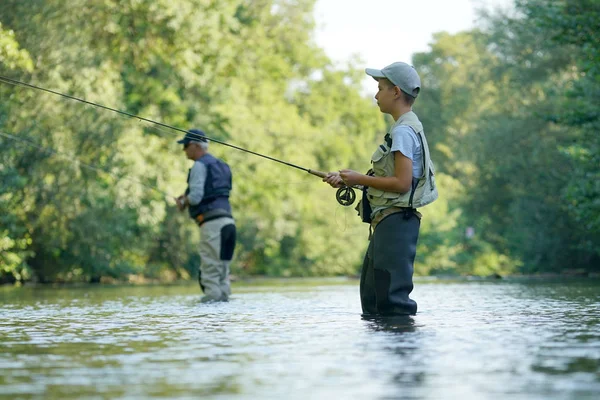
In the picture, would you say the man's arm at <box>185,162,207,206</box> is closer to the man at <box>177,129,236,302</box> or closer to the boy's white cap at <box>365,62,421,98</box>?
the man at <box>177,129,236,302</box>

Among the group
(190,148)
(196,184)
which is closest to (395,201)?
(196,184)

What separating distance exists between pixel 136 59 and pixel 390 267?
22.6 m

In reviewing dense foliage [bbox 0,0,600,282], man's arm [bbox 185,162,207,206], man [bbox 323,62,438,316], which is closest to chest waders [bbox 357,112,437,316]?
man [bbox 323,62,438,316]

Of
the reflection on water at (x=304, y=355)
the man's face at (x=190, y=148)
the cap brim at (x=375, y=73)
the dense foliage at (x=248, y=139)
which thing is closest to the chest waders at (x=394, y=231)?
the reflection on water at (x=304, y=355)

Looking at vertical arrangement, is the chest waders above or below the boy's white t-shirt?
below

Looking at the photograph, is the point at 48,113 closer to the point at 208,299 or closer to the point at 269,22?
the point at 208,299

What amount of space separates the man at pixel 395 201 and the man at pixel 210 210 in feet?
17.1

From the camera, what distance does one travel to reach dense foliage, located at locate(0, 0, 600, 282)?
2666 cm

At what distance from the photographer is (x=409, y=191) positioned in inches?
390

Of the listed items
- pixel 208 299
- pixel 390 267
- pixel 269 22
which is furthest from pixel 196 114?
pixel 390 267

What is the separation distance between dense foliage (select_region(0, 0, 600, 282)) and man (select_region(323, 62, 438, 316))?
931 cm

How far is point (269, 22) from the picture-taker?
51.5 m

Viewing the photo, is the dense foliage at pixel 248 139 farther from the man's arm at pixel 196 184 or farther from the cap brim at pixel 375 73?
the cap brim at pixel 375 73

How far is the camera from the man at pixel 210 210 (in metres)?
15.3
